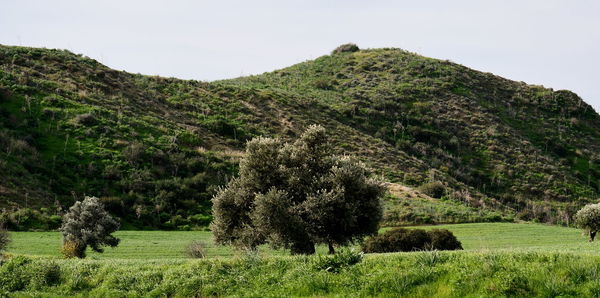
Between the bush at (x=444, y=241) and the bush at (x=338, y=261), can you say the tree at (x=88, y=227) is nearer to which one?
the bush at (x=338, y=261)

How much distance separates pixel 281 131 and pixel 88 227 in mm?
58607

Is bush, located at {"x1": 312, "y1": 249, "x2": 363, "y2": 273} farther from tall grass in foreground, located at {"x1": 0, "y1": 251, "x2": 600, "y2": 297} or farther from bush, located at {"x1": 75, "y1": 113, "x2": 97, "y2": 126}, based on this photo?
bush, located at {"x1": 75, "y1": 113, "x2": 97, "y2": 126}

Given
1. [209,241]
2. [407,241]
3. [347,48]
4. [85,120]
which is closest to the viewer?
[407,241]

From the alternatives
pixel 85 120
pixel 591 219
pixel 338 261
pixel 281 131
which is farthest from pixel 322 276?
pixel 281 131

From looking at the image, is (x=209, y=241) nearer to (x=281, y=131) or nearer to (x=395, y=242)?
(x=395, y=242)

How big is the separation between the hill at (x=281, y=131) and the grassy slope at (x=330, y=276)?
3036 cm

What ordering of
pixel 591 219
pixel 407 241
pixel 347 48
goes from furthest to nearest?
pixel 347 48 < pixel 591 219 < pixel 407 241

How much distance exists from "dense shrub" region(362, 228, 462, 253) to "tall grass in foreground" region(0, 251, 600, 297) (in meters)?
19.2

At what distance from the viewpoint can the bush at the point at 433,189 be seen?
76250 mm

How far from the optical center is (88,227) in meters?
36.6

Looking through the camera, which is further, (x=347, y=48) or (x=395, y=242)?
(x=347, y=48)

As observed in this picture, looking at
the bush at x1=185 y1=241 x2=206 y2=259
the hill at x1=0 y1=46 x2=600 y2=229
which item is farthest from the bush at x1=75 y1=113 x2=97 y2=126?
the bush at x1=185 y1=241 x2=206 y2=259

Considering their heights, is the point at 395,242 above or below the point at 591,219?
below

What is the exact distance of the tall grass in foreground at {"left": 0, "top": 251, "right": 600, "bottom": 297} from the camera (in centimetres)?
1474
